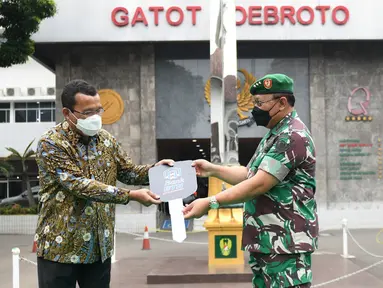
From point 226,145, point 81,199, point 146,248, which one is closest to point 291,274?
point 81,199

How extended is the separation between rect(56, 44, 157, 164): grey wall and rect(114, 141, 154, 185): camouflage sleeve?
1308 cm

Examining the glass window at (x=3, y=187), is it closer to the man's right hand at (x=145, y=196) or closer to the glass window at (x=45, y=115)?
the glass window at (x=45, y=115)

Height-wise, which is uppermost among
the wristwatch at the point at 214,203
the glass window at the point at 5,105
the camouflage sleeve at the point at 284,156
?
the glass window at the point at 5,105

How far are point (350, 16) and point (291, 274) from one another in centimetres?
1481

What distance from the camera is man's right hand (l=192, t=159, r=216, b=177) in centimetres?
343

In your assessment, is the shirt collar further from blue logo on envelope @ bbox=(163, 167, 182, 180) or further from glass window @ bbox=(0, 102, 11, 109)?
glass window @ bbox=(0, 102, 11, 109)

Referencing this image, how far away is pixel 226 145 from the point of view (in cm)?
904

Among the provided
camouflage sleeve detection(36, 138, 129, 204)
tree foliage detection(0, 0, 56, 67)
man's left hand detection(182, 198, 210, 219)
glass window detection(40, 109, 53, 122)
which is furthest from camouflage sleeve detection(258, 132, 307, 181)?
glass window detection(40, 109, 53, 122)

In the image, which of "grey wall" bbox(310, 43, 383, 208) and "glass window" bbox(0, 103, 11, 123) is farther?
"glass window" bbox(0, 103, 11, 123)

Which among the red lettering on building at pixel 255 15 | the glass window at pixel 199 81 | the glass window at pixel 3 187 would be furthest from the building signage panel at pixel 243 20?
the glass window at pixel 3 187

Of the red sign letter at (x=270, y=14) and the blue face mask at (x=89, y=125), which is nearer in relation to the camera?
the blue face mask at (x=89, y=125)

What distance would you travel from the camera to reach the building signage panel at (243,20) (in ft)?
52.3

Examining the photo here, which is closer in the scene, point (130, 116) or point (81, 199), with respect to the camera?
point (81, 199)

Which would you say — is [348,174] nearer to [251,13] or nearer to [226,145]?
[251,13]
